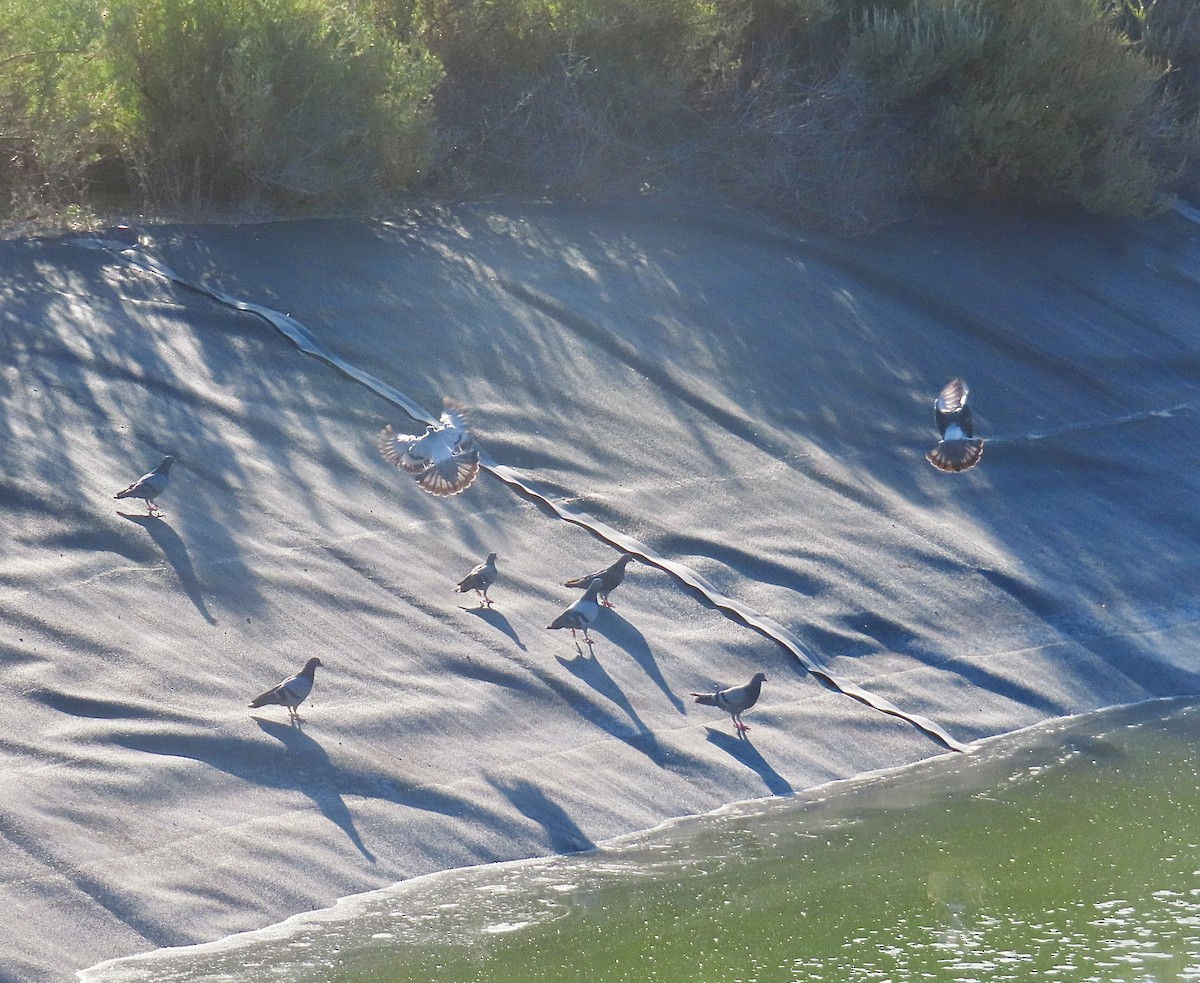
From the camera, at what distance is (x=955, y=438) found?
1339cm

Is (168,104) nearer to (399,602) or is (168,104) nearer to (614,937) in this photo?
(399,602)

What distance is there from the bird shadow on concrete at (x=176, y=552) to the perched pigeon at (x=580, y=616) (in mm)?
2305

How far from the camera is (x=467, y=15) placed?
18703 millimetres

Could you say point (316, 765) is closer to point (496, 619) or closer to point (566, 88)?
point (496, 619)

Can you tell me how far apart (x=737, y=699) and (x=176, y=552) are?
12.9 feet

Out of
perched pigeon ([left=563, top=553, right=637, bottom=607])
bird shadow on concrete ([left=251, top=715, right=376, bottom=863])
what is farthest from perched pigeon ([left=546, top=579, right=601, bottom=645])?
bird shadow on concrete ([left=251, top=715, right=376, bottom=863])

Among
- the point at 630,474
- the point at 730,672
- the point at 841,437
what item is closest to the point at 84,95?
the point at 630,474

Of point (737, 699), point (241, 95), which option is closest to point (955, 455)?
point (737, 699)

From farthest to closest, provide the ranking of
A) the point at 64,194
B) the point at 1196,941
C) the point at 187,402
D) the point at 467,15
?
the point at 467,15
the point at 64,194
the point at 187,402
the point at 1196,941

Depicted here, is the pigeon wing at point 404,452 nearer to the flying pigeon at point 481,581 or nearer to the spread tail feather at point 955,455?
the flying pigeon at point 481,581

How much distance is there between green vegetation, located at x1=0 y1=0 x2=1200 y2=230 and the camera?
51.9 ft

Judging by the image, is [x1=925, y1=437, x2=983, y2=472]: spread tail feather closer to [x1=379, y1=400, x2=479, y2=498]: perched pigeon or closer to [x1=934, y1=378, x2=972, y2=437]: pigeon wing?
[x1=934, y1=378, x2=972, y2=437]: pigeon wing

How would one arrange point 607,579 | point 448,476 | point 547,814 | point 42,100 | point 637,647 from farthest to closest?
point 42,100
point 448,476
point 607,579
point 637,647
point 547,814

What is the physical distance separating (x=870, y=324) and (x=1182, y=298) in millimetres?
4287
